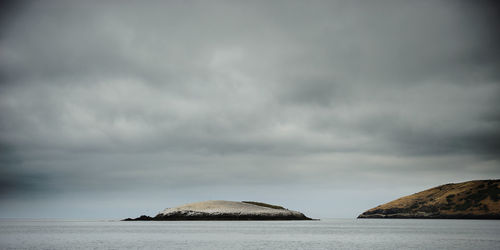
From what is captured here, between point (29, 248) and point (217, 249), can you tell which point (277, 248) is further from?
point (29, 248)

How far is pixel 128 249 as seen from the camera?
63.0 m

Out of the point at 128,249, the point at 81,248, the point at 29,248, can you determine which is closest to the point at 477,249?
the point at 128,249

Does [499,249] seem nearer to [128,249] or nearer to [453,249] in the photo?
[453,249]

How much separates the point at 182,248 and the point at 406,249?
3221 centimetres

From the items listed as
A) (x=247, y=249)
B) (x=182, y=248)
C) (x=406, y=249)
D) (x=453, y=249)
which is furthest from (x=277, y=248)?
(x=453, y=249)

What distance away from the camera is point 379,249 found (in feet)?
211

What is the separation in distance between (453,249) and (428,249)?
345cm

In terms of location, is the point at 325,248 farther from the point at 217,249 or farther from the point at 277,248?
the point at 217,249

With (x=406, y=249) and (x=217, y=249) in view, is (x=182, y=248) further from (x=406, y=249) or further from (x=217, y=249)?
(x=406, y=249)

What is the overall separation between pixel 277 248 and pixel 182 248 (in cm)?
1381

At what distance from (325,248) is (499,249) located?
23635mm

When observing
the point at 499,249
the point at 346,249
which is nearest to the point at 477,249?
the point at 499,249

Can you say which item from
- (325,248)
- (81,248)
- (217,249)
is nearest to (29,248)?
(81,248)

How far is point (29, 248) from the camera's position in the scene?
210 ft
